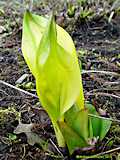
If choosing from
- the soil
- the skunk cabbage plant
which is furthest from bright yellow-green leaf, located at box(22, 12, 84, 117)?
the soil

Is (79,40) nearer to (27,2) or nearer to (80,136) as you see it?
(27,2)

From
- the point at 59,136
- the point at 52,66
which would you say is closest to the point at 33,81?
the point at 59,136

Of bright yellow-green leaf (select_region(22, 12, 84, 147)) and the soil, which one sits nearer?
bright yellow-green leaf (select_region(22, 12, 84, 147))

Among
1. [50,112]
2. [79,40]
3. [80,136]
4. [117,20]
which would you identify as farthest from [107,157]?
[117,20]

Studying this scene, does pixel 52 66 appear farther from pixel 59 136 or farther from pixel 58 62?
pixel 59 136

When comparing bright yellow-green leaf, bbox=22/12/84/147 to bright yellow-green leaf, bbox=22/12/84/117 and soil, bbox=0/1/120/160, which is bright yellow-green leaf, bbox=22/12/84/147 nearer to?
bright yellow-green leaf, bbox=22/12/84/117

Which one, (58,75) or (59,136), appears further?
(59,136)
